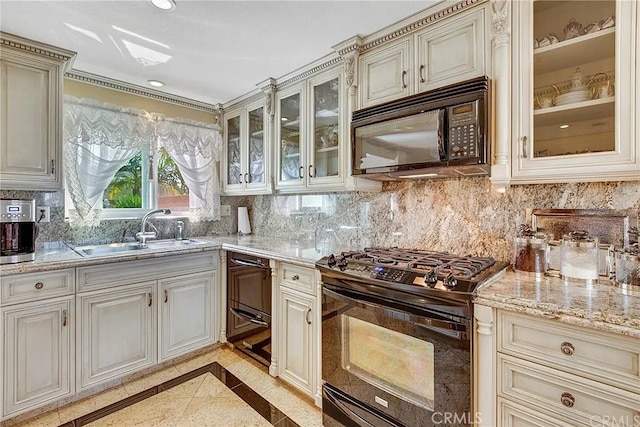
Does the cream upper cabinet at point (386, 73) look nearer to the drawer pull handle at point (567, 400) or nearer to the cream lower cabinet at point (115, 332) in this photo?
the drawer pull handle at point (567, 400)

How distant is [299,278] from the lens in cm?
202

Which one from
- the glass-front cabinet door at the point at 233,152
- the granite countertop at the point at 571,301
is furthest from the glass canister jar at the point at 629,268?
the glass-front cabinet door at the point at 233,152

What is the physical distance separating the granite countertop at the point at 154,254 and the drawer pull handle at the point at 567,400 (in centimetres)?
124

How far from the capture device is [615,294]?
1215 mm

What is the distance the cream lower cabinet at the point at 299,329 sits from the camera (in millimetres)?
1920

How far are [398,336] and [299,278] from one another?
0.76 m

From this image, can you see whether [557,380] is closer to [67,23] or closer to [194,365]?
[194,365]

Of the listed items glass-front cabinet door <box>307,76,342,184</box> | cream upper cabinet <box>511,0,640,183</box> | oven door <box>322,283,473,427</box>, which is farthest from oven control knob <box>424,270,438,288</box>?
glass-front cabinet door <box>307,76,342,184</box>

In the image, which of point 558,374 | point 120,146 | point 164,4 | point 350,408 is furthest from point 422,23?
point 120,146

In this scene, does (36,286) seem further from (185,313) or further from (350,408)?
(350,408)

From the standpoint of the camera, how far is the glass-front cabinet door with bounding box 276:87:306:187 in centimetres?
247

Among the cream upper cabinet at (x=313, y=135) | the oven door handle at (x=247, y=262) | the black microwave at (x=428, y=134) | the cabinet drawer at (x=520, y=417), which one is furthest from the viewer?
the oven door handle at (x=247, y=262)

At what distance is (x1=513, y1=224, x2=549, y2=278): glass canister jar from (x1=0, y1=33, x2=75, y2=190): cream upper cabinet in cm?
283

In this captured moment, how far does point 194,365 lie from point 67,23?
2.40 m
